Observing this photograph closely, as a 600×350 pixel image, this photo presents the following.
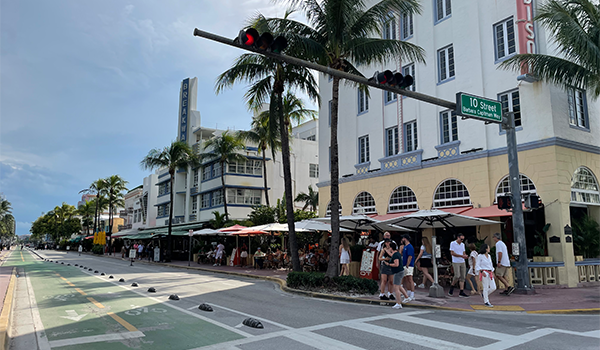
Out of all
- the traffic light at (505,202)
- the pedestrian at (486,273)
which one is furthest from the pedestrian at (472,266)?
the traffic light at (505,202)

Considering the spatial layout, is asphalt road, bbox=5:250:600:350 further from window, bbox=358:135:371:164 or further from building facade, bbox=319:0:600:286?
window, bbox=358:135:371:164

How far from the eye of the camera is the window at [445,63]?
2130cm

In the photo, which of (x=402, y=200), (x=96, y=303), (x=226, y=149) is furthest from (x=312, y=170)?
(x=96, y=303)

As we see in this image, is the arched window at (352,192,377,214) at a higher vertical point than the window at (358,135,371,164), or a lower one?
lower

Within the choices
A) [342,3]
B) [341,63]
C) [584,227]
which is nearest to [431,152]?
[584,227]

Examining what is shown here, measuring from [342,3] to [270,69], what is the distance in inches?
183

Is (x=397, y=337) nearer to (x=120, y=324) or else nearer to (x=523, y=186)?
(x=120, y=324)

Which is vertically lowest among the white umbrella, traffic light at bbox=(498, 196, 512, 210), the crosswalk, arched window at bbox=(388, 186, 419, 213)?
the crosswalk

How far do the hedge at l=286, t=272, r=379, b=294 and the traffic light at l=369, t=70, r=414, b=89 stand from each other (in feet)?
20.1

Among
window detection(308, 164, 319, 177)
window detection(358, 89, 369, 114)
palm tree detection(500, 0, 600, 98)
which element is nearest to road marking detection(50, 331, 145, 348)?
palm tree detection(500, 0, 600, 98)

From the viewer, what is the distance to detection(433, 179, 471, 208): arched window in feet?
65.1

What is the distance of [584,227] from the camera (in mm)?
17219

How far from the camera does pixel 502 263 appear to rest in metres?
12.8

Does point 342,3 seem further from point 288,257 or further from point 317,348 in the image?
point 288,257
